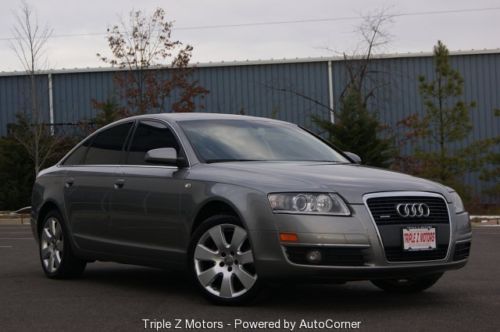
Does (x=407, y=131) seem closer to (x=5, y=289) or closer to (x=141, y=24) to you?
(x=141, y=24)

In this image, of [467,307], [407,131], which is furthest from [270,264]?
[407,131]

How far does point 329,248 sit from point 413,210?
76 centimetres

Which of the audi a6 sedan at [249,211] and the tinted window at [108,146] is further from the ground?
the tinted window at [108,146]

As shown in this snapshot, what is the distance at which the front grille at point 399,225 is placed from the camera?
7254 millimetres

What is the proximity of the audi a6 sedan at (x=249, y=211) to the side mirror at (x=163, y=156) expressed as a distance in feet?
0.04

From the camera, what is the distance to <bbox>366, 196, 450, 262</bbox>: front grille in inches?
286

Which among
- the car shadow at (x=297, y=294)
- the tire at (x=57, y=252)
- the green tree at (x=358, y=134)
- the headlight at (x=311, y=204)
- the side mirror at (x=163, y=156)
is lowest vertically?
the car shadow at (x=297, y=294)

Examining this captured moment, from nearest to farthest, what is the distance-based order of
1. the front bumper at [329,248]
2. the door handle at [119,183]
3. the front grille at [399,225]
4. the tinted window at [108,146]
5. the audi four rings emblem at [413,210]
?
the front bumper at [329,248] < the front grille at [399,225] < the audi four rings emblem at [413,210] < the door handle at [119,183] < the tinted window at [108,146]

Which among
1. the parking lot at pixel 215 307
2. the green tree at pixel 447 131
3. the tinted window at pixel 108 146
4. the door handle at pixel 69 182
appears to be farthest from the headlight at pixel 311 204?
the green tree at pixel 447 131

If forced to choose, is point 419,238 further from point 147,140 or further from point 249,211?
point 147,140

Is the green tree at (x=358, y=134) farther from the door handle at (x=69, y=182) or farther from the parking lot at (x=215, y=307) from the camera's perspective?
the door handle at (x=69, y=182)

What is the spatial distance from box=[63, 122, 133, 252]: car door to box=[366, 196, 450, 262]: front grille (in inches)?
111

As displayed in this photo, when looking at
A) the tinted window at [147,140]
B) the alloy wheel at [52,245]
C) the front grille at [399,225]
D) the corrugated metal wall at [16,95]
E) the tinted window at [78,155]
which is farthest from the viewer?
the corrugated metal wall at [16,95]

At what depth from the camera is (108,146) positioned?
9672 mm
